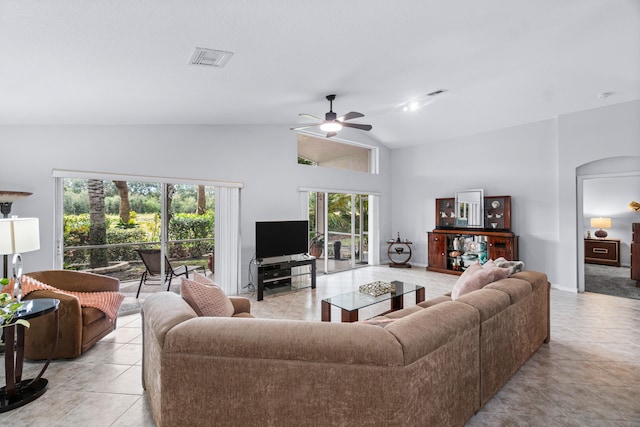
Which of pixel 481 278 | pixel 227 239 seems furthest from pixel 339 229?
pixel 481 278

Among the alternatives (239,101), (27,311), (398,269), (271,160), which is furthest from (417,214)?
(27,311)

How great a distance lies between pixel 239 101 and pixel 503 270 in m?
3.48

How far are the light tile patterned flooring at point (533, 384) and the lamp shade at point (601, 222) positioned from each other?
4.28m

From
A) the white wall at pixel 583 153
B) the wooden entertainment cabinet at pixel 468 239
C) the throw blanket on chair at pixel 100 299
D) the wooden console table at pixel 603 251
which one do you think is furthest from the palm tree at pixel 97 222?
the wooden console table at pixel 603 251

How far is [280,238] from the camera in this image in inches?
212

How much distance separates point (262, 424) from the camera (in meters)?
1.51

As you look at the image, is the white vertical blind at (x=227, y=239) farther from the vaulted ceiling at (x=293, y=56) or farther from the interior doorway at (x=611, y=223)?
the interior doorway at (x=611, y=223)

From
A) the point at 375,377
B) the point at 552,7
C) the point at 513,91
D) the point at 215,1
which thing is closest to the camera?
the point at 375,377

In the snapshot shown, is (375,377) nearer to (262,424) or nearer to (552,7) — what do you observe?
(262,424)

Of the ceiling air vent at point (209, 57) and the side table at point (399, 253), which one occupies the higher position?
the ceiling air vent at point (209, 57)

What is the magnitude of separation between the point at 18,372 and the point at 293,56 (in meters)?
3.30

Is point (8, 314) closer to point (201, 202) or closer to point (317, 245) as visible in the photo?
point (201, 202)

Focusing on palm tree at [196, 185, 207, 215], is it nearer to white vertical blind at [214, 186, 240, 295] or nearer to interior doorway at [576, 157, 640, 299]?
white vertical blind at [214, 186, 240, 295]

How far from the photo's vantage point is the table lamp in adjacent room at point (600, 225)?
7.24m
